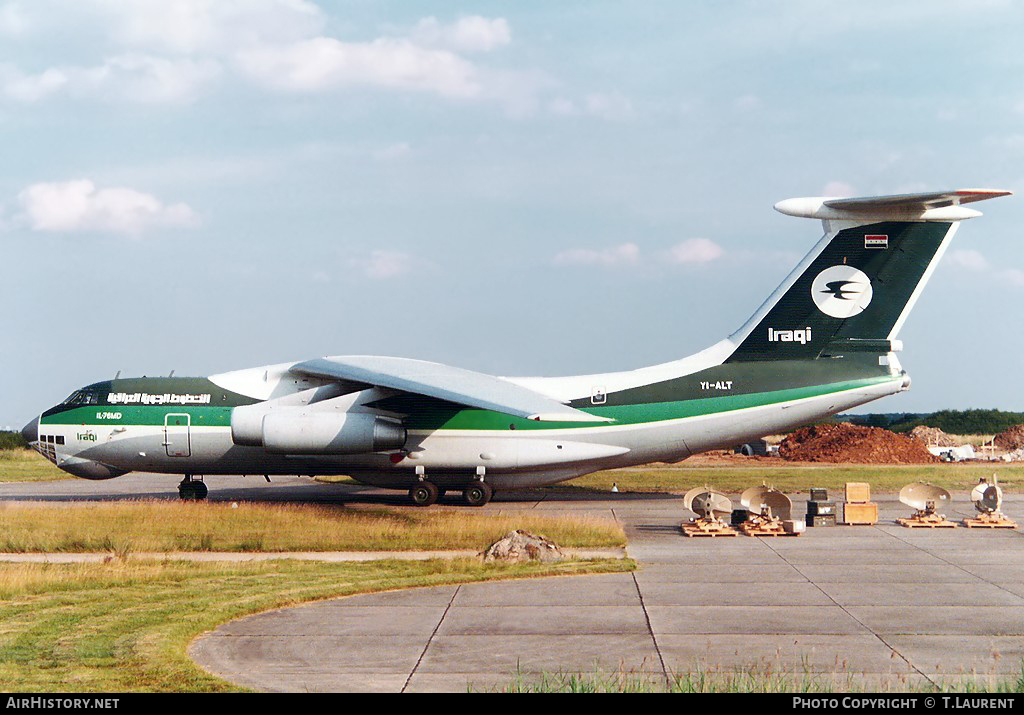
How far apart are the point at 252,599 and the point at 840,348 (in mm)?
16152

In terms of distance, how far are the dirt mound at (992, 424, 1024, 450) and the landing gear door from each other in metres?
50.7

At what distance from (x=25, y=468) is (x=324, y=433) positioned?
2709cm

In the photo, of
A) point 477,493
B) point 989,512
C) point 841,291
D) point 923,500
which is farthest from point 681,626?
point 477,493

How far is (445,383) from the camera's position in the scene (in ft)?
67.9

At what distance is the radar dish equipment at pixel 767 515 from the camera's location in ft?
63.4

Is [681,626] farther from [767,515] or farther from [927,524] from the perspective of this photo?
[927,524]

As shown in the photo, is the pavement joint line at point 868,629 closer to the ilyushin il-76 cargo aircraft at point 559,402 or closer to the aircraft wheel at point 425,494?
the ilyushin il-76 cargo aircraft at point 559,402

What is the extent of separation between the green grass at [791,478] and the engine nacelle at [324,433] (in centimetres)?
952

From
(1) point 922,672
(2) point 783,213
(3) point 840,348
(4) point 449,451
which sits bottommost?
(1) point 922,672

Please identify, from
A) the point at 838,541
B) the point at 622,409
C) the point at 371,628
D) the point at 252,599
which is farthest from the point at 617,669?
the point at 622,409

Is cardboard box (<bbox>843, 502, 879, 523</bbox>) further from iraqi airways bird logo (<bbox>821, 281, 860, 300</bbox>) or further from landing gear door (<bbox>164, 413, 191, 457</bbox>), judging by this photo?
landing gear door (<bbox>164, 413, 191, 457</bbox>)

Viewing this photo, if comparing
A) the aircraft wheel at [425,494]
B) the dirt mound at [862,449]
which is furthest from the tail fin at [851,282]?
the dirt mound at [862,449]

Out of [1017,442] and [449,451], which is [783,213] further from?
[1017,442]

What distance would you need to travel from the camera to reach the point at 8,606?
12133 millimetres
